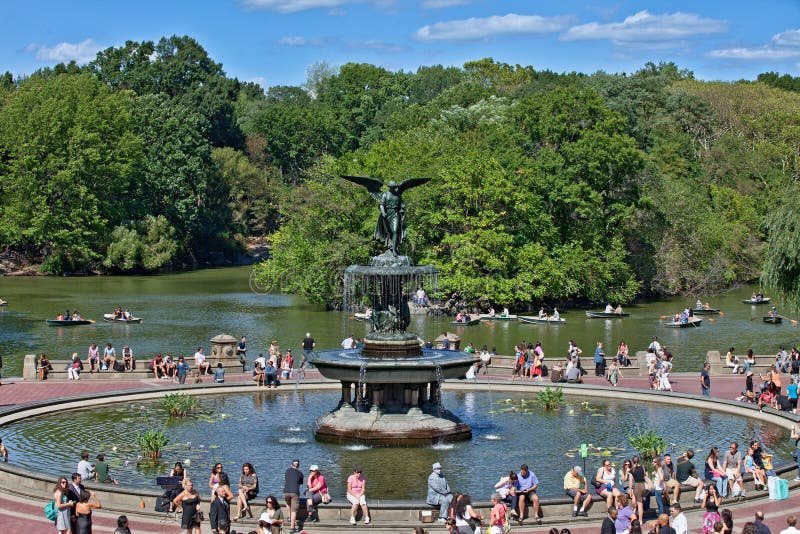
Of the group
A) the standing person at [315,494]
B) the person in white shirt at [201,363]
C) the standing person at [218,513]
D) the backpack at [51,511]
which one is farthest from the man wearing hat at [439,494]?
the person in white shirt at [201,363]

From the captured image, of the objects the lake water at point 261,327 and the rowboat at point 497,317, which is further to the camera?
the rowboat at point 497,317

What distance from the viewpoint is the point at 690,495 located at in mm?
29031

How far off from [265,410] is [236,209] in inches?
3811

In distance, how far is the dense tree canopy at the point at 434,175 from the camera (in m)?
83.5

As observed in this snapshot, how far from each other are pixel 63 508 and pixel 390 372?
41.2 ft

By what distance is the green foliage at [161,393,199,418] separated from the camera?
4062cm

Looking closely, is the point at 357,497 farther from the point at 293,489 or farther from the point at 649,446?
the point at 649,446

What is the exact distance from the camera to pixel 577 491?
28047mm

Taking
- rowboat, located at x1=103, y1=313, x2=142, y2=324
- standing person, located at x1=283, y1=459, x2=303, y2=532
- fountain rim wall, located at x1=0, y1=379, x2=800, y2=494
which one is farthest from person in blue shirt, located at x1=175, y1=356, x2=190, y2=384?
rowboat, located at x1=103, y1=313, x2=142, y2=324

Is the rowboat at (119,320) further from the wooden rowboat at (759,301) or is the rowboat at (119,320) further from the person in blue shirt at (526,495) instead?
the person in blue shirt at (526,495)

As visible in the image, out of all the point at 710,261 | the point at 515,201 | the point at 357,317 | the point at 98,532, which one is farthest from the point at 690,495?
the point at 710,261

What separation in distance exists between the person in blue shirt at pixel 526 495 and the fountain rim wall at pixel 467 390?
13.3 meters

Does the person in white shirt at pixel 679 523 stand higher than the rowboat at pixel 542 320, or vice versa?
the rowboat at pixel 542 320

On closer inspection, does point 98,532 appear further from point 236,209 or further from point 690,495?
point 236,209
